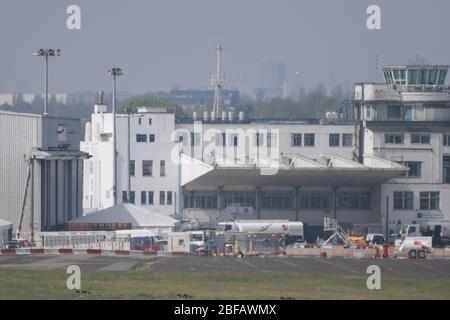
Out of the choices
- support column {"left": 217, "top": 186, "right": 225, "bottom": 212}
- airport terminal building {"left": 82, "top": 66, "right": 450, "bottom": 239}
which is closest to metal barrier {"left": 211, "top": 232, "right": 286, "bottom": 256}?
airport terminal building {"left": 82, "top": 66, "right": 450, "bottom": 239}

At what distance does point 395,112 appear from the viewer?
126 meters

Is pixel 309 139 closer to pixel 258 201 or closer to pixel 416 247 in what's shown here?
pixel 258 201

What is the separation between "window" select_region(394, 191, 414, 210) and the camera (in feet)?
416

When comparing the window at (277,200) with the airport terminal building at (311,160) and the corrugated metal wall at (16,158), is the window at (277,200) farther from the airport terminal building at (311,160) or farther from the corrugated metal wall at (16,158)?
the corrugated metal wall at (16,158)

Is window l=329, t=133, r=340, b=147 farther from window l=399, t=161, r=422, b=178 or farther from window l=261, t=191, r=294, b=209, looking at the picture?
window l=399, t=161, r=422, b=178

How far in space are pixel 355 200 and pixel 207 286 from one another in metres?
68.9

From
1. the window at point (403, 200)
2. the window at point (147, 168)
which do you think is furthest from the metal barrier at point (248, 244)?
the window at point (147, 168)

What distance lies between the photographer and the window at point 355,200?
129m

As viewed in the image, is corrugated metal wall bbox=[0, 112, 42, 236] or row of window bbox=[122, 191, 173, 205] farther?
row of window bbox=[122, 191, 173, 205]

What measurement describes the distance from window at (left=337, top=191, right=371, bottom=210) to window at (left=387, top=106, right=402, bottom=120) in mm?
7918

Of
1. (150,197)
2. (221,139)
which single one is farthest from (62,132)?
(221,139)

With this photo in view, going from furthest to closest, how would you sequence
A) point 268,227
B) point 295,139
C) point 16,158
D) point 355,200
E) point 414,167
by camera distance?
point 355,200 < point 295,139 < point 414,167 < point 268,227 < point 16,158
